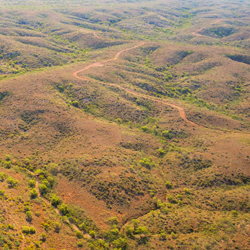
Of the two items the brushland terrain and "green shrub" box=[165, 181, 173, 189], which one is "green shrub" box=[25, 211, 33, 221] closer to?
the brushland terrain

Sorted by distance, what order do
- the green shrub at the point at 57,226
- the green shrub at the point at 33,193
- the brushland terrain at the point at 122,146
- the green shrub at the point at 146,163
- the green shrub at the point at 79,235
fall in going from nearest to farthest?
the green shrub at the point at 57,226 < the green shrub at the point at 79,235 < the brushland terrain at the point at 122,146 < the green shrub at the point at 33,193 < the green shrub at the point at 146,163

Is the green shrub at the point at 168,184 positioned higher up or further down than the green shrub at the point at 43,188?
further down

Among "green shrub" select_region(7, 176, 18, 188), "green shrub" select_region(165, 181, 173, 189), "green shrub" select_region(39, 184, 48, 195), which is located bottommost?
"green shrub" select_region(165, 181, 173, 189)

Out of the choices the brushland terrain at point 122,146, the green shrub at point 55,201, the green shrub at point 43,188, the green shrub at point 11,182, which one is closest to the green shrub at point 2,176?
the brushland terrain at point 122,146

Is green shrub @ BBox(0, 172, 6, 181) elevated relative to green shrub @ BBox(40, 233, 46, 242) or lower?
elevated

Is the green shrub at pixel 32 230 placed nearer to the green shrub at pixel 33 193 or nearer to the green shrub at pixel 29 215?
the green shrub at pixel 29 215

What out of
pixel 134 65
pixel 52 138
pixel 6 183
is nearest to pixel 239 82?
pixel 134 65

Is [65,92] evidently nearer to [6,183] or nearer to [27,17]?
[6,183]

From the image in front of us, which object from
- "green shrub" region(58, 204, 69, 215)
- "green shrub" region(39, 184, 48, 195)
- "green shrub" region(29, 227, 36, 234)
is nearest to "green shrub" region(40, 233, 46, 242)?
"green shrub" region(29, 227, 36, 234)
